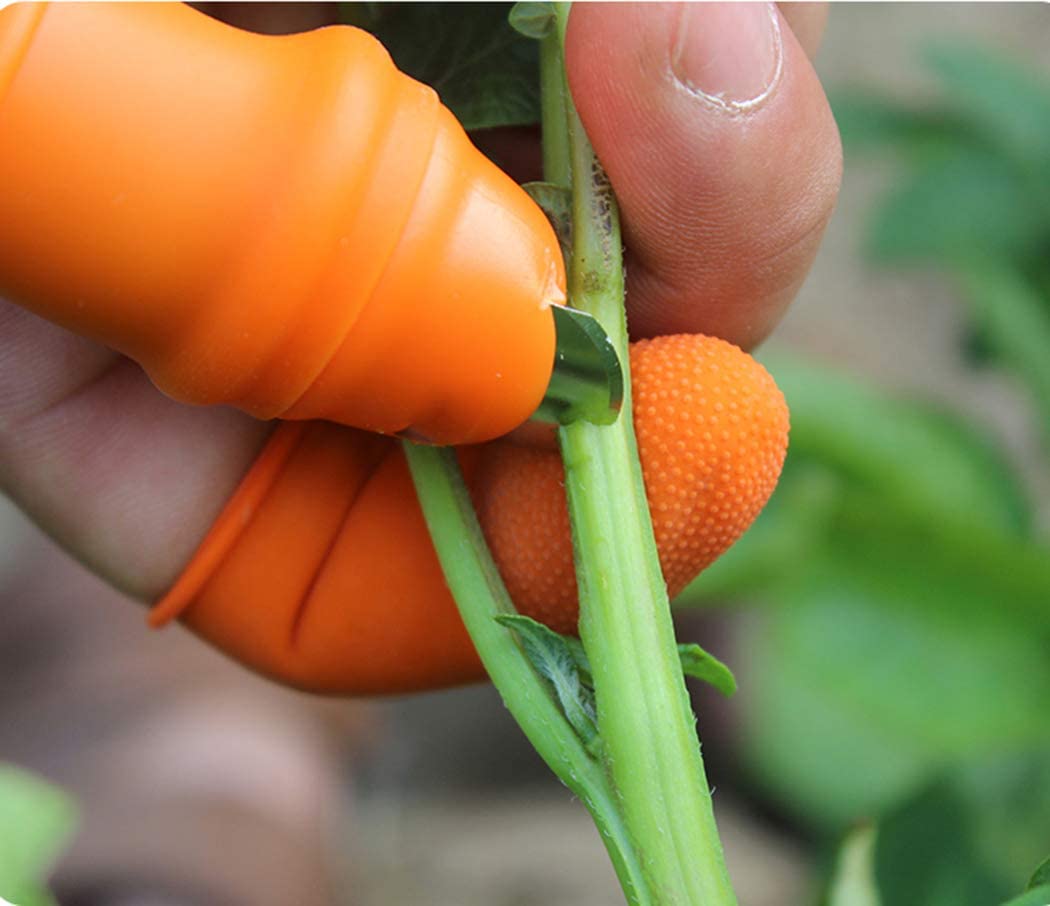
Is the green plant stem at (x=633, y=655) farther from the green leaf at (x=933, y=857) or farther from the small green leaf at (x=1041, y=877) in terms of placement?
the green leaf at (x=933, y=857)

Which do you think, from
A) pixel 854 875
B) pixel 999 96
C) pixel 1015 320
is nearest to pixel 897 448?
pixel 1015 320

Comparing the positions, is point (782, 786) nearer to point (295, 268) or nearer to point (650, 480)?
point (650, 480)

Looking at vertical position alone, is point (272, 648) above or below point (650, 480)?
below

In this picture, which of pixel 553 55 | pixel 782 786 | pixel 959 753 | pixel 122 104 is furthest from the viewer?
pixel 782 786

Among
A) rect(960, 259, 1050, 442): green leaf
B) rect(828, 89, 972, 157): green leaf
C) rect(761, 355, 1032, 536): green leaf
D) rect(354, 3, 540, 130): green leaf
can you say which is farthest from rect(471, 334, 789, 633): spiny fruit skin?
rect(828, 89, 972, 157): green leaf

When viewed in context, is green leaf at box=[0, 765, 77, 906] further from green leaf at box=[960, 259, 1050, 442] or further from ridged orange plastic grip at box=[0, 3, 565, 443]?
green leaf at box=[960, 259, 1050, 442]

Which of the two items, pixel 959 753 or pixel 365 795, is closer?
pixel 959 753

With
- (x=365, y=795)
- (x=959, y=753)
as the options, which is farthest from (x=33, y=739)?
(x=959, y=753)
